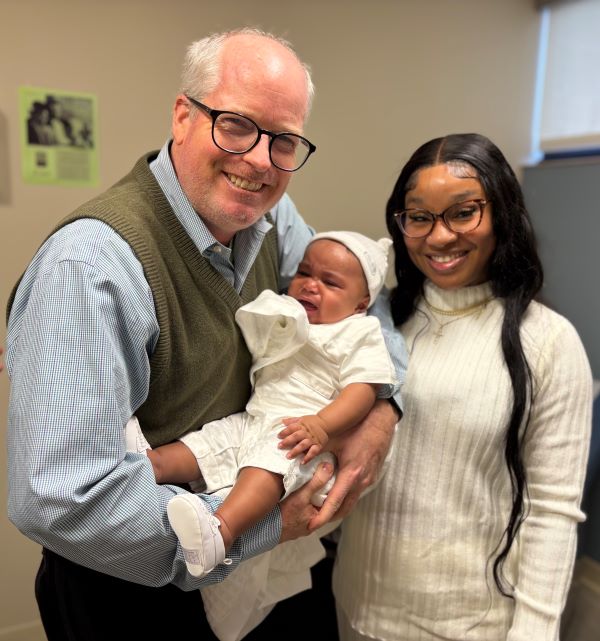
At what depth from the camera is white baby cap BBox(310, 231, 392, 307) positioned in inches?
56.7

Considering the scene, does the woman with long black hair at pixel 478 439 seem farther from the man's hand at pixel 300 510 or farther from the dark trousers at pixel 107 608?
the dark trousers at pixel 107 608

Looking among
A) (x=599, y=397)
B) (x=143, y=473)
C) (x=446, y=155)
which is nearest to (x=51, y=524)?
(x=143, y=473)

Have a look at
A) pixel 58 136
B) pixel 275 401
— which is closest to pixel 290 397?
pixel 275 401

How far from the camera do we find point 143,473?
96cm

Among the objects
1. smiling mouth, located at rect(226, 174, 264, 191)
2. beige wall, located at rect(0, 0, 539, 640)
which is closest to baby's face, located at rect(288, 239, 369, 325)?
smiling mouth, located at rect(226, 174, 264, 191)

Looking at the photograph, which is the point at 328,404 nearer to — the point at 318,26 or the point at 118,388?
the point at 118,388

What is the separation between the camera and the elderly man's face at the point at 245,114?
1106 mm

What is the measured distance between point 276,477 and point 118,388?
0.36m

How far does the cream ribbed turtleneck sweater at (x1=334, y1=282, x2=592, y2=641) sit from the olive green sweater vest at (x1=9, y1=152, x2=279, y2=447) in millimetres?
496

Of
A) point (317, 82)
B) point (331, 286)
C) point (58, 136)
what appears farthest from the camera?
point (317, 82)

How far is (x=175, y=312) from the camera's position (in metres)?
1.08

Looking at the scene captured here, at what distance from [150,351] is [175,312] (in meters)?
0.09

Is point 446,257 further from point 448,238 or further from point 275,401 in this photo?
point 275,401

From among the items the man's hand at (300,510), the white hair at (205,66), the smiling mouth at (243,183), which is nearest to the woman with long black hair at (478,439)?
the man's hand at (300,510)
